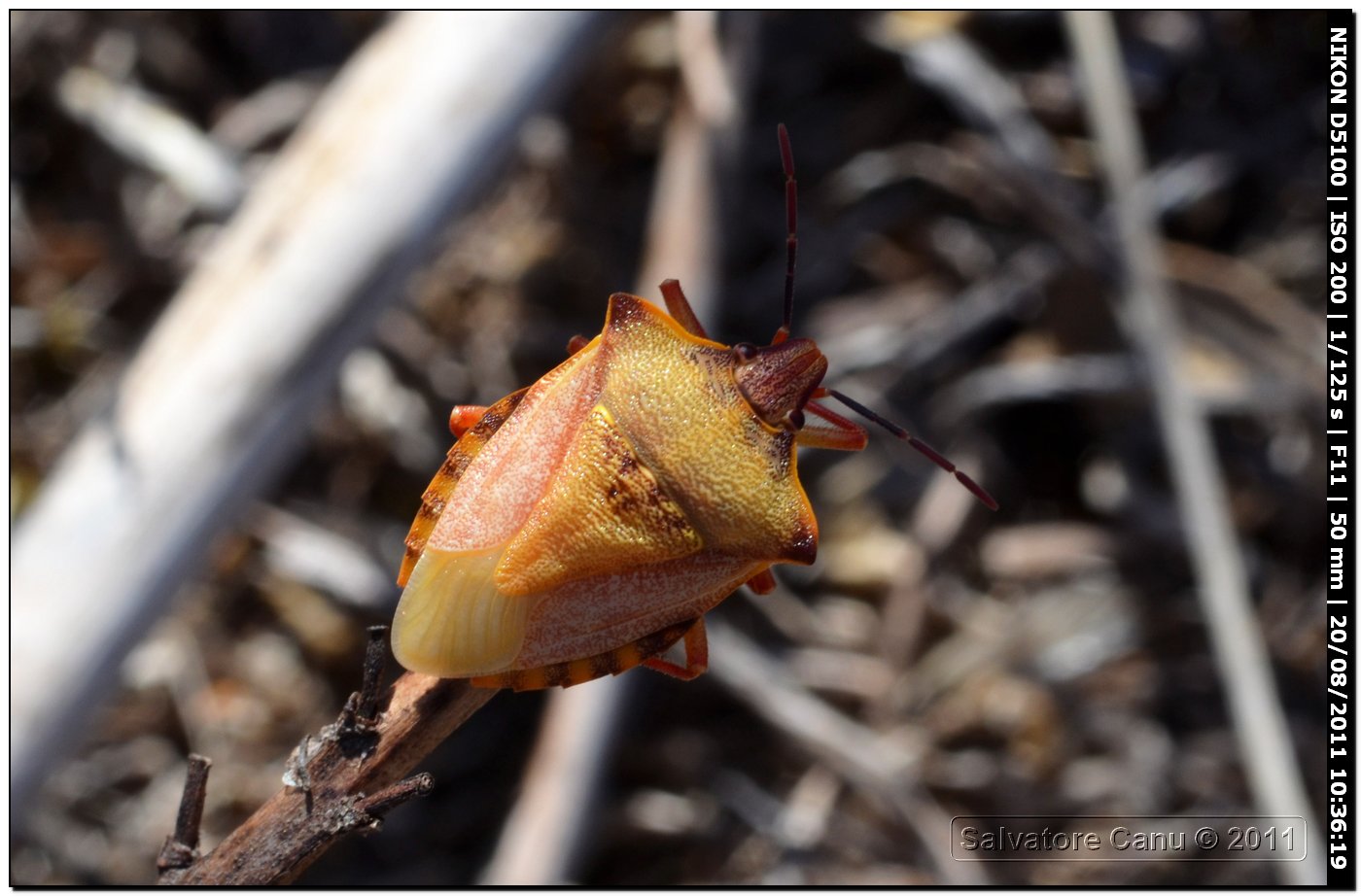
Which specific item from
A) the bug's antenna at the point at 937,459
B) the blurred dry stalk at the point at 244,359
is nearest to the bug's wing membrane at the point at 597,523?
the bug's antenna at the point at 937,459

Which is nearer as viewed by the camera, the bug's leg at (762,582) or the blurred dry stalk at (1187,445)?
the bug's leg at (762,582)

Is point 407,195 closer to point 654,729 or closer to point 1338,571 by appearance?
point 654,729

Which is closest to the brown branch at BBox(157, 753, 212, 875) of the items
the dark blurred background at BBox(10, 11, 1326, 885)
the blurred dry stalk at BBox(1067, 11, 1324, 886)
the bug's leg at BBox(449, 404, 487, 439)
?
the bug's leg at BBox(449, 404, 487, 439)

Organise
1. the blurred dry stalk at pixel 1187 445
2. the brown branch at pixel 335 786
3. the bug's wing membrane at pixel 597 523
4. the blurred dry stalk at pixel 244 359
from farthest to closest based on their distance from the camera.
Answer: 1. the blurred dry stalk at pixel 1187 445
2. the blurred dry stalk at pixel 244 359
3. the bug's wing membrane at pixel 597 523
4. the brown branch at pixel 335 786

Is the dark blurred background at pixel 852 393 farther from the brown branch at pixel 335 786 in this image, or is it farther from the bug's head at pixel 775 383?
the brown branch at pixel 335 786

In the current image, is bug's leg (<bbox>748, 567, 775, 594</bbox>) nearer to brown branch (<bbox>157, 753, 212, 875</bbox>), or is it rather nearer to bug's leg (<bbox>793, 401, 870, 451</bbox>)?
bug's leg (<bbox>793, 401, 870, 451</bbox>)

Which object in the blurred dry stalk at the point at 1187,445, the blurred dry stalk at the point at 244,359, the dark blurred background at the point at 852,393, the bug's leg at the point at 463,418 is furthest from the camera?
the dark blurred background at the point at 852,393
